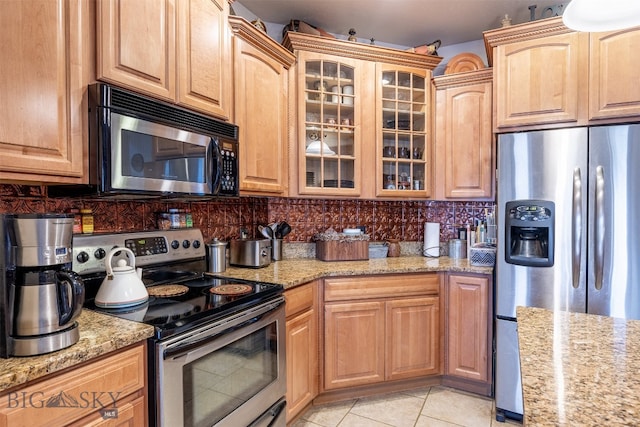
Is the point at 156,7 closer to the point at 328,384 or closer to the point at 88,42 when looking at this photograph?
the point at 88,42

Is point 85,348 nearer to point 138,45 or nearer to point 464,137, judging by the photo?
point 138,45

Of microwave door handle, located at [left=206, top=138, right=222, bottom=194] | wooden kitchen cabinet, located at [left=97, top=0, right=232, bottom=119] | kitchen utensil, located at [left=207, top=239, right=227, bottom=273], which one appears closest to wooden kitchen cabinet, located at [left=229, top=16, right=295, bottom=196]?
wooden kitchen cabinet, located at [left=97, top=0, right=232, bottom=119]

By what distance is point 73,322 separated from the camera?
1011 mm

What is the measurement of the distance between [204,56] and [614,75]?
225 cm

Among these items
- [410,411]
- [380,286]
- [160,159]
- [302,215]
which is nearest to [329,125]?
[302,215]

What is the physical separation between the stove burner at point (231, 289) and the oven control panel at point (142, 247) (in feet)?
1.20

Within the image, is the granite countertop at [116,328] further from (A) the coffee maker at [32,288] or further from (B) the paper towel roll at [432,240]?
(B) the paper towel roll at [432,240]

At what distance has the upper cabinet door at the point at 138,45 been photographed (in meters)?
1.32

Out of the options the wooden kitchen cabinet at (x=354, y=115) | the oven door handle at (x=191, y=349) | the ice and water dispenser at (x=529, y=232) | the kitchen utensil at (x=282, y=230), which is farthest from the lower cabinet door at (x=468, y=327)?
the oven door handle at (x=191, y=349)

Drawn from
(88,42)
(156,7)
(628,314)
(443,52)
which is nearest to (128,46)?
(88,42)

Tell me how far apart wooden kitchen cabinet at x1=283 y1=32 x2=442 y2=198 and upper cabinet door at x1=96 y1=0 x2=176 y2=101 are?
98 centimetres

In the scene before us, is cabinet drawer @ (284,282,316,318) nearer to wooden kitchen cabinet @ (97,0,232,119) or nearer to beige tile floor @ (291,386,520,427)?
beige tile floor @ (291,386,520,427)

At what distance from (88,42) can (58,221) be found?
0.73 m

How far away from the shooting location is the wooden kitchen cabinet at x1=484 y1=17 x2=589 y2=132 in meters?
2.04
